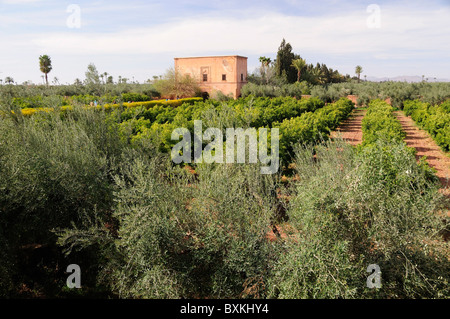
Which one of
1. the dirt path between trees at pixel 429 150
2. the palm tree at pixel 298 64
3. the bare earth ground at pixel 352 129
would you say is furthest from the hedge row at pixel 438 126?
the palm tree at pixel 298 64

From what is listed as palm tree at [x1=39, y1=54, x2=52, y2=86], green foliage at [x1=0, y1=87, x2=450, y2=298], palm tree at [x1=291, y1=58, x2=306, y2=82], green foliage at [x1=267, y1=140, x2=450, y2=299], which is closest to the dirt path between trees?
green foliage at [x1=267, y1=140, x2=450, y2=299]

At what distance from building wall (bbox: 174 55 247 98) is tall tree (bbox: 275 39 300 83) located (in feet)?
31.1

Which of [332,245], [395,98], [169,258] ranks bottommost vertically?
[169,258]

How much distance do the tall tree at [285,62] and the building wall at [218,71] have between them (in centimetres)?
948

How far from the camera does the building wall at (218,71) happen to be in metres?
40.3

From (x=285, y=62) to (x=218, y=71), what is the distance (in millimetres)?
14582

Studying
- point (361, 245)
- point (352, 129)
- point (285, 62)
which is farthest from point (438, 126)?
point (285, 62)

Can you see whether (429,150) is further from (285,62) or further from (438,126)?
(285,62)

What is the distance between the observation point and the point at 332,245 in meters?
3.88

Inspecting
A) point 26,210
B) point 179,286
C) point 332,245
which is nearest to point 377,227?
point 332,245

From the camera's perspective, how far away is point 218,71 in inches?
1612

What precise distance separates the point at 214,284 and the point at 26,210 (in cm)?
311

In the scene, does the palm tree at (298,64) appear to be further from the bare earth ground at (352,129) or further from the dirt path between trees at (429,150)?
the dirt path between trees at (429,150)
